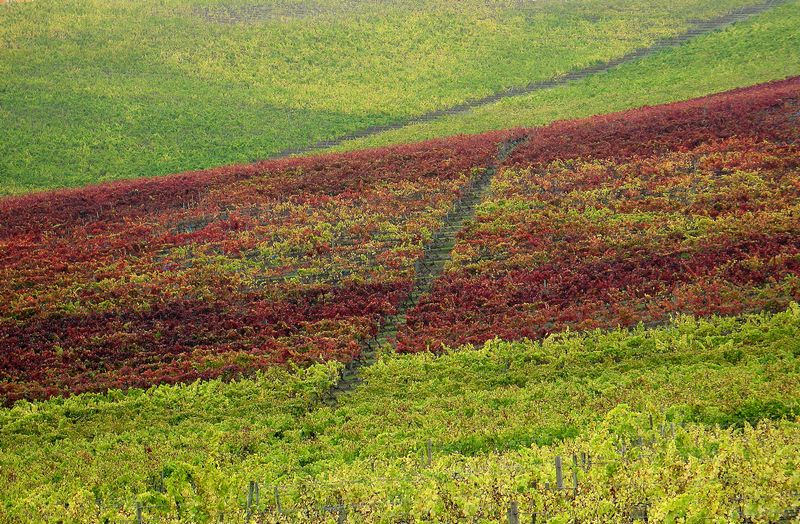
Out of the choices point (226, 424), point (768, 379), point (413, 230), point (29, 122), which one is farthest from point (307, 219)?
point (29, 122)

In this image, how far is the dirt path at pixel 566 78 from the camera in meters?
77.0

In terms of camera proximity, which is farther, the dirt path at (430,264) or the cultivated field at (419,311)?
the dirt path at (430,264)

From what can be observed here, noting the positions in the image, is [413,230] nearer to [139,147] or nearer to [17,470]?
[17,470]

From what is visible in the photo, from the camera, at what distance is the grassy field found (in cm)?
7788

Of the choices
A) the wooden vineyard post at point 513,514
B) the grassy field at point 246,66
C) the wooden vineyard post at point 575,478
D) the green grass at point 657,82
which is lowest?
the wooden vineyard post at point 575,478

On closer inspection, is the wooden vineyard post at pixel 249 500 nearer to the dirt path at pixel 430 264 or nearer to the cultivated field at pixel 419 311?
the cultivated field at pixel 419 311

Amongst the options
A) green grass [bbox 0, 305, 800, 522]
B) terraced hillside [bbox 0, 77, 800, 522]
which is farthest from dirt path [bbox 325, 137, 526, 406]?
green grass [bbox 0, 305, 800, 522]

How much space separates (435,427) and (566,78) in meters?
66.1

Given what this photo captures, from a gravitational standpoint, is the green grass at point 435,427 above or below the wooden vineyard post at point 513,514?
below

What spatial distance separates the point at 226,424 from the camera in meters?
29.9

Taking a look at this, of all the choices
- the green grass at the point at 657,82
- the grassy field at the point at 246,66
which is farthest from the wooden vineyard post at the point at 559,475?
the grassy field at the point at 246,66

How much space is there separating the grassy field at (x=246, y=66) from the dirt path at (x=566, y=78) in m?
1.30

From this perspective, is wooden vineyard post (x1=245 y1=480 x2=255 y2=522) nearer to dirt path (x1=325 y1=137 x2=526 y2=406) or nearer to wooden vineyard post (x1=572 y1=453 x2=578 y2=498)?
wooden vineyard post (x1=572 y1=453 x2=578 y2=498)

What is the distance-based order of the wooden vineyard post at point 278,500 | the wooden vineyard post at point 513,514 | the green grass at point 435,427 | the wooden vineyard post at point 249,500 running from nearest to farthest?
the wooden vineyard post at point 513,514, the wooden vineyard post at point 278,500, the wooden vineyard post at point 249,500, the green grass at point 435,427
